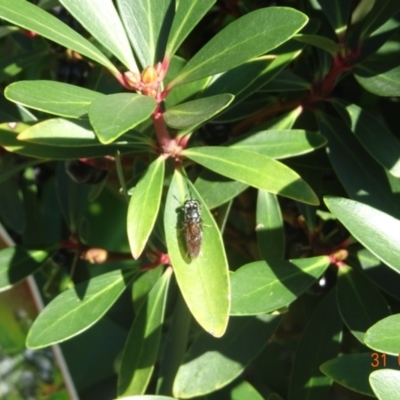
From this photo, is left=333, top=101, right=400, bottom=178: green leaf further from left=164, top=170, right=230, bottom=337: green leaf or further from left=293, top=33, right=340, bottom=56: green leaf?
left=164, top=170, right=230, bottom=337: green leaf

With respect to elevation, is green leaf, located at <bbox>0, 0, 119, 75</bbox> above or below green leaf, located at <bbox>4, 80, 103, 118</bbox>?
above

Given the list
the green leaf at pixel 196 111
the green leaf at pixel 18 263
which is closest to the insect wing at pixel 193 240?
the green leaf at pixel 196 111

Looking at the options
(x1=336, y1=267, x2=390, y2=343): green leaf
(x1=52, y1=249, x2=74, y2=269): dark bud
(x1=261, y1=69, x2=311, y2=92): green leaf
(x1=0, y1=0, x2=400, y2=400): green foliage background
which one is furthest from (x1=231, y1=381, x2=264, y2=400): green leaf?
(x1=261, y1=69, x2=311, y2=92): green leaf

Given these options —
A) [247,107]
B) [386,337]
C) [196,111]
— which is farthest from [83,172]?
[386,337]

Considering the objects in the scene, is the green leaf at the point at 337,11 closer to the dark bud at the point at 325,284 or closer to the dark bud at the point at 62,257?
the dark bud at the point at 325,284

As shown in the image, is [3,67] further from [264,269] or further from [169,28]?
[264,269]
